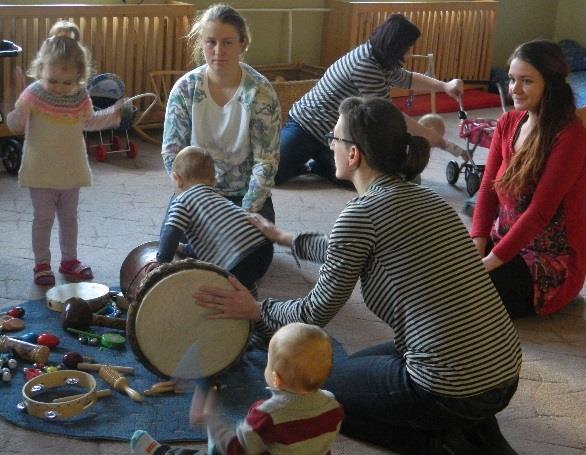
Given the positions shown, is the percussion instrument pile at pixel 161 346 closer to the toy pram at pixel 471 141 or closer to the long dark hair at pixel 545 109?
the long dark hair at pixel 545 109

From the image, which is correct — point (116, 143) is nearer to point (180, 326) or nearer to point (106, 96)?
point (106, 96)

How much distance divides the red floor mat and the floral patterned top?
3.68 m

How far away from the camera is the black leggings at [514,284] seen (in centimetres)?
357

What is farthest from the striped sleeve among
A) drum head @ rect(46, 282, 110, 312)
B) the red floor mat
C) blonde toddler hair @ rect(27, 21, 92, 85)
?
the red floor mat

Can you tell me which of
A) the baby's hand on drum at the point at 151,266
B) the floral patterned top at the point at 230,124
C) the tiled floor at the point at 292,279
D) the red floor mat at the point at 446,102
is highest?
the floral patterned top at the point at 230,124

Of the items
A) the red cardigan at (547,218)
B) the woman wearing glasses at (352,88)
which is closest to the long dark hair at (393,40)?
Result: the woman wearing glasses at (352,88)

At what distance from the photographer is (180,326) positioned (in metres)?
2.73

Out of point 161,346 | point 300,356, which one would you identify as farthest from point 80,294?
point 300,356

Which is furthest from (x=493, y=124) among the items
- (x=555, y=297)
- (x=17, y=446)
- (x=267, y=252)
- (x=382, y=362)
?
(x=17, y=446)

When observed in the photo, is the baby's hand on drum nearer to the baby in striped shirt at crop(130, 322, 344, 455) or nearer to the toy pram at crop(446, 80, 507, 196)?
the baby in striped shirt at crop(130, 322, 344, 455)

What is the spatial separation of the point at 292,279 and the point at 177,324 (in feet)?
4.04

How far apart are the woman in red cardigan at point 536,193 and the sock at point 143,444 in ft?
5.27

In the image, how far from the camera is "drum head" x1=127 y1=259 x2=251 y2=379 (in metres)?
2.69

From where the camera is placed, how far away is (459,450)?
8.30ft
